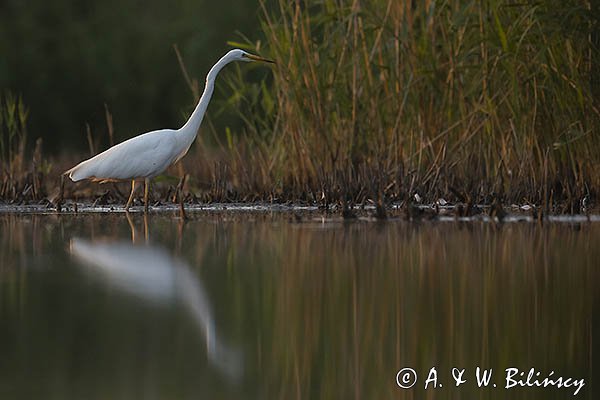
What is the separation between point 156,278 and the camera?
172 inches

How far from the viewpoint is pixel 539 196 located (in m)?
7.04

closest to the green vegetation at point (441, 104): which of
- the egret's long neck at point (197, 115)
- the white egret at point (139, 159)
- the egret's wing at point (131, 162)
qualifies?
the egret's long neck at point (197, 115)

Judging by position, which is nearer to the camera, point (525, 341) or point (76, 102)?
point (525, 341)

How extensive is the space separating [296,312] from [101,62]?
500 inches

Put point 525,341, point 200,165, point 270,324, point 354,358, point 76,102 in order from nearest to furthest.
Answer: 1. point 354,358
2. point 525,341
3. point 270,324
4. point 200,165
5. point 76,102

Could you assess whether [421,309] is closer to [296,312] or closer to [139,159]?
[296,312]

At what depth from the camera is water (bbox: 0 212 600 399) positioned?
2.65m

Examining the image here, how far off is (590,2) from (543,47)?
406mm

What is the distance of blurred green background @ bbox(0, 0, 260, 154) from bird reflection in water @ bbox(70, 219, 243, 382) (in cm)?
958

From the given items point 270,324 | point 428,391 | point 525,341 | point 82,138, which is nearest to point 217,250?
point 270,324

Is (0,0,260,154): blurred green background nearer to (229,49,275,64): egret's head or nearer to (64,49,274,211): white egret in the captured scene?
(229,49,275,64): egret's head

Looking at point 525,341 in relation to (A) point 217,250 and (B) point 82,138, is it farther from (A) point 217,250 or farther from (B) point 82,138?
(B) point 82,138

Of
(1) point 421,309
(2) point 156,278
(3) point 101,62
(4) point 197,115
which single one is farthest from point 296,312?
(3) point 101,62

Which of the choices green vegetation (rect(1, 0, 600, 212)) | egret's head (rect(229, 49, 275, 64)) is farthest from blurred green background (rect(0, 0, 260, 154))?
green vegetation (rect(1, 0, 600, 212))
